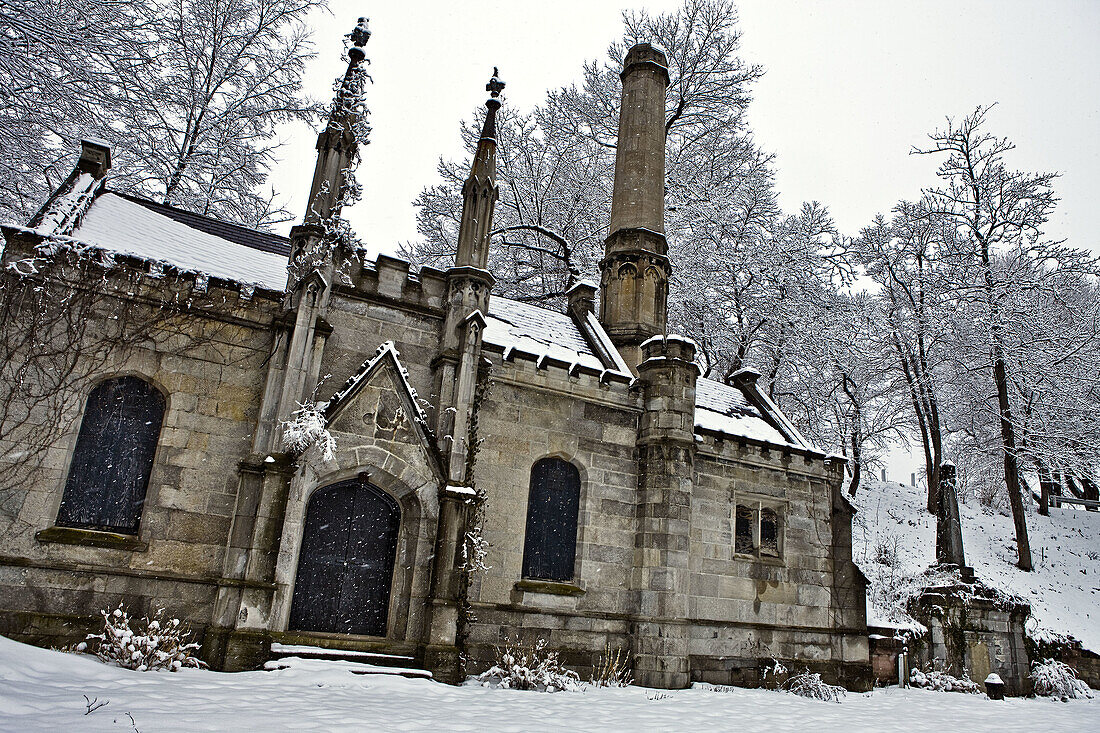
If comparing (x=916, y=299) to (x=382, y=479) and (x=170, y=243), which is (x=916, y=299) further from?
(x=170, y=243)

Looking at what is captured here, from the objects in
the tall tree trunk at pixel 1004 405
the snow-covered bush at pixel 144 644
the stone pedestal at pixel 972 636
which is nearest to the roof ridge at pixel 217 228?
the snow-covered bush at pixel 144 644

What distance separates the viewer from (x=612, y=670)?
12391mm

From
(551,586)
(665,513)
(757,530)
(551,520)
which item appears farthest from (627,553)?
(757,530)

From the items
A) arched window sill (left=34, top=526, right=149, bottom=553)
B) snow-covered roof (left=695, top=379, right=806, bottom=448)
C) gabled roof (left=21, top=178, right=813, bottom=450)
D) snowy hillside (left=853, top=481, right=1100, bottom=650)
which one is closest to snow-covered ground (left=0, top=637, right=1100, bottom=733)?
arched window sill (left=34, top=526, right=149, bottom=553)

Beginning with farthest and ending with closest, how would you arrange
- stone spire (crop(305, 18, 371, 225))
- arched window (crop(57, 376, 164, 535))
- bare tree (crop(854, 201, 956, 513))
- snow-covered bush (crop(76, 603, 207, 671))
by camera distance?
bare tree (crop(854, 201, 956, 513)), stone spire (crop(305, 18, 371, 225)), arched window (crop(57, 376, 164, 535)), snow-covered bush (crop(76, 603, 207, 671))

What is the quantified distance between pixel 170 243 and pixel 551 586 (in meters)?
8.33

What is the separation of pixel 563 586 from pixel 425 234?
65.0 ft

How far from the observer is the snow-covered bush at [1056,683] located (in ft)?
54.9

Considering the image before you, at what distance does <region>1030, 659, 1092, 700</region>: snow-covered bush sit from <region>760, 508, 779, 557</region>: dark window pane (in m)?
7.25

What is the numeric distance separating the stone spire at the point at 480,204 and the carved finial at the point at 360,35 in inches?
92.0

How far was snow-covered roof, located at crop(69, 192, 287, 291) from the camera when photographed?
10.8m

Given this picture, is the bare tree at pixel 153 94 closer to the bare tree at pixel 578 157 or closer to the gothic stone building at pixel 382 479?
the gothic stone building at pixel 382 479

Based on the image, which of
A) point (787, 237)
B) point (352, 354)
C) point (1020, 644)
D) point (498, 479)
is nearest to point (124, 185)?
point (352, 354)

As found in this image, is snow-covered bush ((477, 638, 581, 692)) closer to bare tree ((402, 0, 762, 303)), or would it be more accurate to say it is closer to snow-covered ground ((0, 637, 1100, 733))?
snow-covered ground ((0, 637, 1100, 733))
